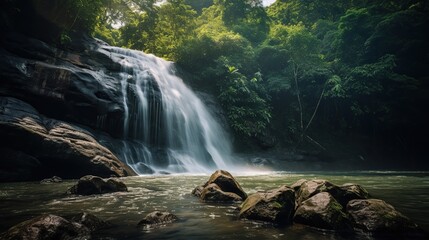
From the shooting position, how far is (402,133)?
2667 centimetres

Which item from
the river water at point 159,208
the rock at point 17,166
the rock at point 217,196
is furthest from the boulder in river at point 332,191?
the rock at point 17,166

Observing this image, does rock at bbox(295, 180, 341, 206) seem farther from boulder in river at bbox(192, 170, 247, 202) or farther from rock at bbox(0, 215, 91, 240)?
rock at bbox(0, 215, 91, 240)

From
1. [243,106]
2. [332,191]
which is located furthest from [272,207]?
[243,106]

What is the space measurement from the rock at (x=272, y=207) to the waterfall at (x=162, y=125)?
9957 mm

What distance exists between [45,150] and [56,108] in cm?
407

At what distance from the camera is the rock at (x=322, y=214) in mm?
4230

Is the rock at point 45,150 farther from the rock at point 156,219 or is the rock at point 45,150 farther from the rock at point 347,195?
the rock at point 347,195

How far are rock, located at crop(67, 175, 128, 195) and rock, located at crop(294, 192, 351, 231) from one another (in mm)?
5194

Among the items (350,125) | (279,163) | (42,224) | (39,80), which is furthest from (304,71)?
(42,224)

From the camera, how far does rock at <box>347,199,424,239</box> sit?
13.1 ft

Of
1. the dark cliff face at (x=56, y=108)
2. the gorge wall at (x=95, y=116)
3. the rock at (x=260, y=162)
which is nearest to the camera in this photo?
the dark cliff face at (x=56, y=108)

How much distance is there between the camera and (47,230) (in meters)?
3.58

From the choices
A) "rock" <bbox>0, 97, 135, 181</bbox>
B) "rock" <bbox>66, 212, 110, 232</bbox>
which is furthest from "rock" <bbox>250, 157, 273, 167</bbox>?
"rock" <bbox>66, 212, 110, 232</bbox>

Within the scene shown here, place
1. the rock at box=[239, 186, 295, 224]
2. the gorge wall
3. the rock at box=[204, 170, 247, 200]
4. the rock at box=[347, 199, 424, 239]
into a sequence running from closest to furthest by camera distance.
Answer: the rock at box=[347, 199, 424, 239], the rock at box=[239, 186, 295, 224], the rock at box=[204, 170, 247, 200], the gorge wall
